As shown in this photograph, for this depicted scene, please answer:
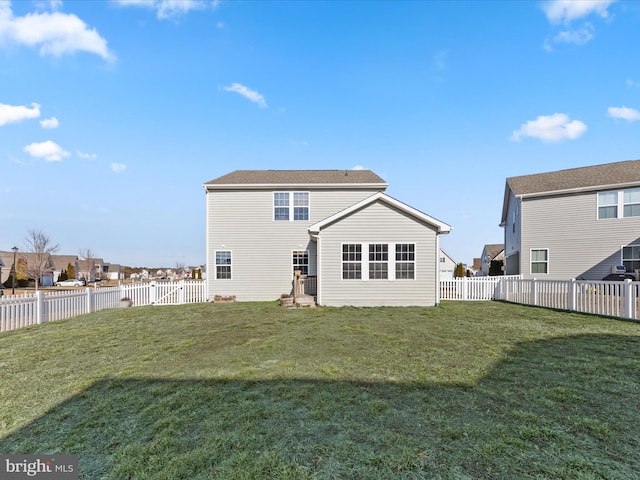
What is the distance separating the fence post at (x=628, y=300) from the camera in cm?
873

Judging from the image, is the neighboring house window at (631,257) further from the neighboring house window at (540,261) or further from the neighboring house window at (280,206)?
the neighboring house window at (280,206)

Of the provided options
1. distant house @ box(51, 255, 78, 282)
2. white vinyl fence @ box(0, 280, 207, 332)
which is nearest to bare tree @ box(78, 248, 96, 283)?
distant house @ box(51, 255, 78, 282)

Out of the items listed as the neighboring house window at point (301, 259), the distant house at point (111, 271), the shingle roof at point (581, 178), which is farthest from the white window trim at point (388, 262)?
Result: the distant house at point (111, 271)

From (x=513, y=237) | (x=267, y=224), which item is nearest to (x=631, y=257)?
(x=513, y=237)

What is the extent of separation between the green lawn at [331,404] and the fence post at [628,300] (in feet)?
7.40

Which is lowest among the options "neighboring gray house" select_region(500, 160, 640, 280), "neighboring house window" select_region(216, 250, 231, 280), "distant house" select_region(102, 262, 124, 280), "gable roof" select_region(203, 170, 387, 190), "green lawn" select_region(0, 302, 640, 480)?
"distant house" select_region(102, 262, 124, 280)

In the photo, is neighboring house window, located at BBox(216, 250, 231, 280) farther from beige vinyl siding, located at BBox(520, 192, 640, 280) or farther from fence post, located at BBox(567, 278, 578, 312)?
beige vinyl siding, located at BBox(520, 192, 640, 280)

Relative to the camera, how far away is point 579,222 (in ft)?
51.2

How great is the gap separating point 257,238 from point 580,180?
57.3ft

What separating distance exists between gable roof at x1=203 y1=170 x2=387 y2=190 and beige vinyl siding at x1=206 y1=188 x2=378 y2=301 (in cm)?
40

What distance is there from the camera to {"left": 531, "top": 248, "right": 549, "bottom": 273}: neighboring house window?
644 inches

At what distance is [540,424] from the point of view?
3.09 m

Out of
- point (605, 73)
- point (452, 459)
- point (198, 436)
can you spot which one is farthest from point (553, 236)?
point (198, 436)

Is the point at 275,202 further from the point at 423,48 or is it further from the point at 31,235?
the point at 31,235
